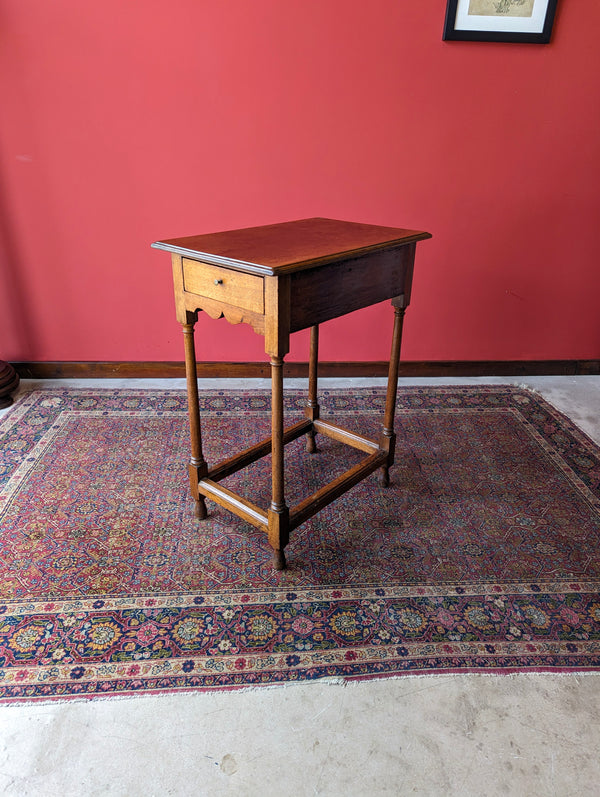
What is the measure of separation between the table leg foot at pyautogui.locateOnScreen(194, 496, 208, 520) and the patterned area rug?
0.10 ft

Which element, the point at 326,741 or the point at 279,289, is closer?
the point at 326,741

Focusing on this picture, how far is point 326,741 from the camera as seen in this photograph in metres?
1.33

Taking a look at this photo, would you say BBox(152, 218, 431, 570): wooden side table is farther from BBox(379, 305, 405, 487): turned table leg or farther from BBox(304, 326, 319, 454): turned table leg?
BBox(304, 326, 319, 454): turned table leg

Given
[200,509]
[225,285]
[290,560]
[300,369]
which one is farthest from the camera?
[300,369]

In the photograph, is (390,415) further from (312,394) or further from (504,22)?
(504,22)

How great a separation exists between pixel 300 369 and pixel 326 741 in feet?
7.19

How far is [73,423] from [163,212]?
47.4 inches

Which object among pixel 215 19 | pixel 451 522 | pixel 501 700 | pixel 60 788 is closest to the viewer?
pixel 60 788

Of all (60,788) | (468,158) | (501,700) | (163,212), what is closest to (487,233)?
(468,158)

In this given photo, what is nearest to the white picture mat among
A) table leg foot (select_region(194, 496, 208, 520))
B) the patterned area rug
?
the patterned area rug

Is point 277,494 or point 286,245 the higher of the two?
point 286,245

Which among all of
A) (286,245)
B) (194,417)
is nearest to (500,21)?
(286,245)

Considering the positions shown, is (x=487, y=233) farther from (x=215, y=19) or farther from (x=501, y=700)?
(x=501, y=700)

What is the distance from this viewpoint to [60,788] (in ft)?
4.02
